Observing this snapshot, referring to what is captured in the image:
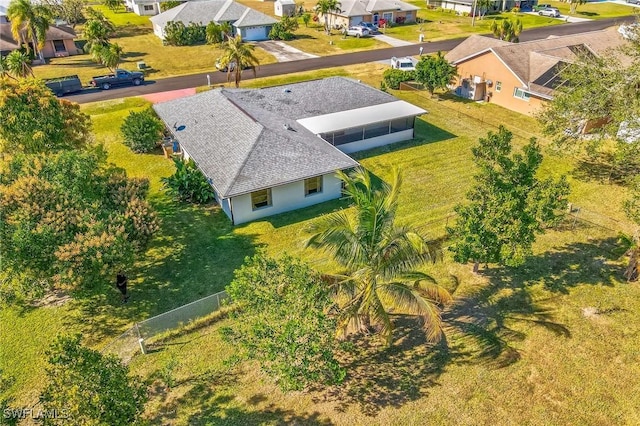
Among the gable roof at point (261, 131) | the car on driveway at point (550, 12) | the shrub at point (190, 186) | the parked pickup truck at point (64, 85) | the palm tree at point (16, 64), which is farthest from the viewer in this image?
the car on driveway at point (550, 12)

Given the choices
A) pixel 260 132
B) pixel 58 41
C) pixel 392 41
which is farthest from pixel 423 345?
pixel 58 41

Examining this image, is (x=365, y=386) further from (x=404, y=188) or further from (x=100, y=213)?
(x=404, y=188)

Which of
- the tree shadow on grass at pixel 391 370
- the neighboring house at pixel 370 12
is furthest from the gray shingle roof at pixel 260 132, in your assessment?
the neighboring house at pixel 370 12

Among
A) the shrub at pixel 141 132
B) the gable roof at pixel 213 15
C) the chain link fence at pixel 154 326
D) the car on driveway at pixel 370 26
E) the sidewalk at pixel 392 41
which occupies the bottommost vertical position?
the chain link fence at pixel 154 326

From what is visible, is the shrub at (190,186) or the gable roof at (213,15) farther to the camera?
the gable roof at (213,15)

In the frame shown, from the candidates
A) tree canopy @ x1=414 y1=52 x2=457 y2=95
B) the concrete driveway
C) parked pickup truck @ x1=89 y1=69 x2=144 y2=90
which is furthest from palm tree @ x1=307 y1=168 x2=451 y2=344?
the concrete driveway

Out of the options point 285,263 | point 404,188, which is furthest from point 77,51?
point 285,263

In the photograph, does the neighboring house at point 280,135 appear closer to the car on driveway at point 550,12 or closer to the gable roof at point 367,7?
the gable roof at point 367,7
